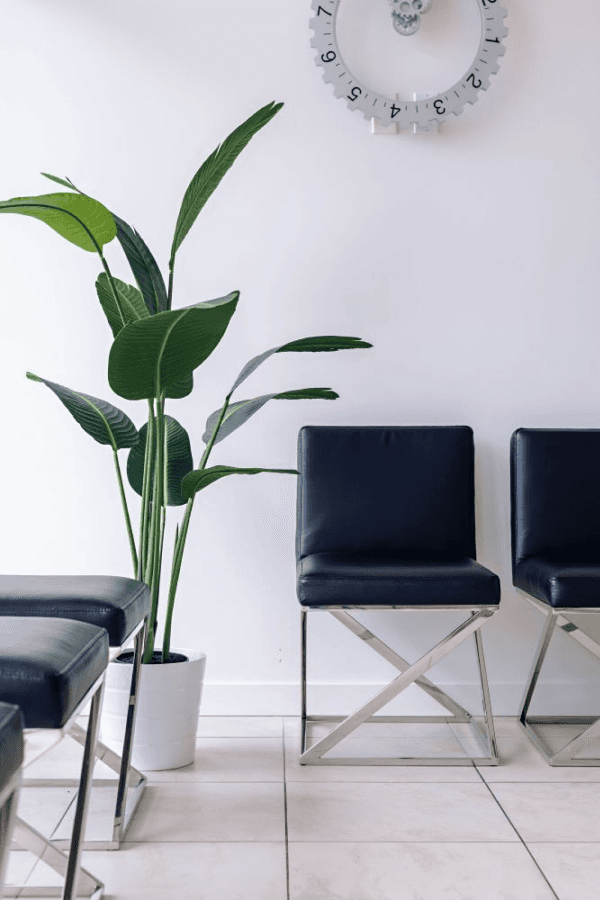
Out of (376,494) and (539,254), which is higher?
(539,254)

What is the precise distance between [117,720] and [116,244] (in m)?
1.38

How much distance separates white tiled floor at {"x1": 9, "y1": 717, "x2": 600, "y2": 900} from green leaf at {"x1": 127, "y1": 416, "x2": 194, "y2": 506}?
27.8 inches

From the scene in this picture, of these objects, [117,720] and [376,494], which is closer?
[117,720]

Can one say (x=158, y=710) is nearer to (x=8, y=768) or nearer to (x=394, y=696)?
(x=394, y=696)

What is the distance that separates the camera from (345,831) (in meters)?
1.97

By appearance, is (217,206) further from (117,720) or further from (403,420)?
(117,720)

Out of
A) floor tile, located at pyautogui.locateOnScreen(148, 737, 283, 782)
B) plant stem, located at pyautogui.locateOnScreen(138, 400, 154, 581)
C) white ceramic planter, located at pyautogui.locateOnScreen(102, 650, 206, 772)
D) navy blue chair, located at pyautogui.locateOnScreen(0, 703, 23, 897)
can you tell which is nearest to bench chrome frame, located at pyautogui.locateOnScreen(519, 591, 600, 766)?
floor tile, located at pyautogui.locateOnScreen(148, 737, 283, 782)

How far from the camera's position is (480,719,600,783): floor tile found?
2312 millimetres

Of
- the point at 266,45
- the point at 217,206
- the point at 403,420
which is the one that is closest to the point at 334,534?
the point at 403,420

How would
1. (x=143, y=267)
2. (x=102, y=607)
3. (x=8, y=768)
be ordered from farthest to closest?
(x=143, y=267) → (x=102, y=607) → (x=8, y=768)

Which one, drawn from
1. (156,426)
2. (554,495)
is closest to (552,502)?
(554,495)

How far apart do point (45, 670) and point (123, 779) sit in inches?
35.2

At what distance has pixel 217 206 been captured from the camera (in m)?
2.84

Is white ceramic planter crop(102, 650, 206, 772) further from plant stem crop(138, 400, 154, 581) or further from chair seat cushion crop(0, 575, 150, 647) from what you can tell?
chair seat cushion crop(0, 575, 150, 647)
